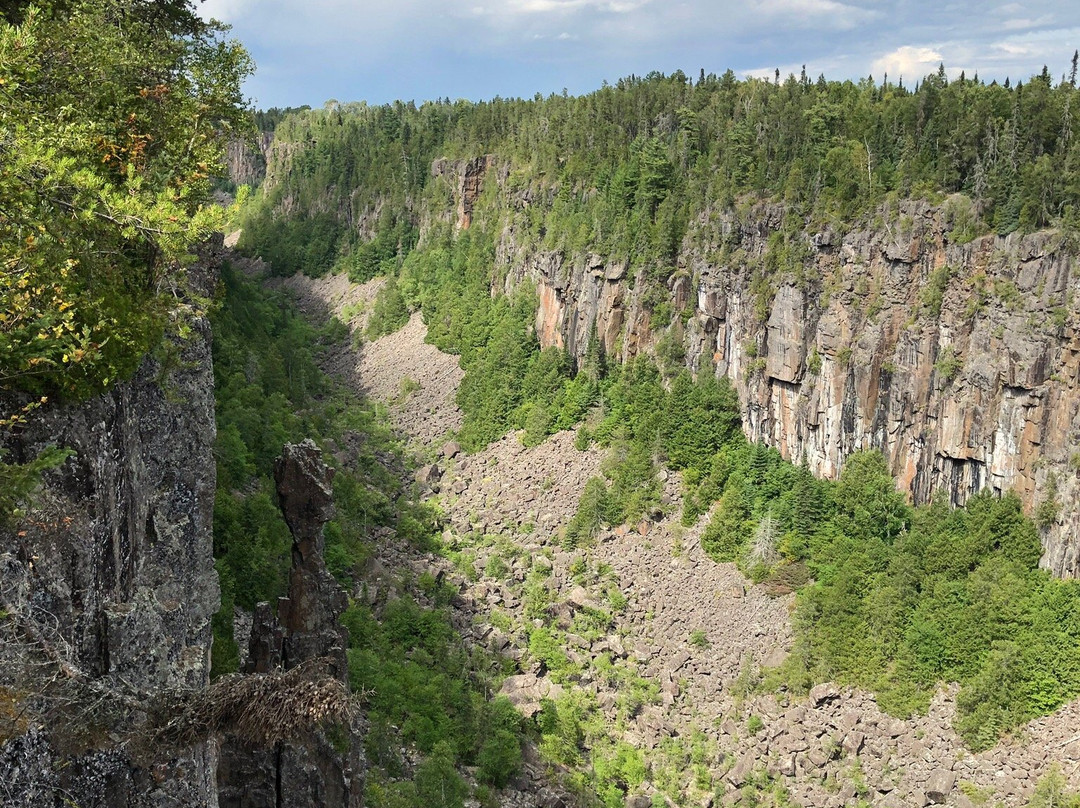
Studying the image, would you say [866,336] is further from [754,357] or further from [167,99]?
[167,99]

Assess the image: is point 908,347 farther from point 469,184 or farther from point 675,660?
point 469,184

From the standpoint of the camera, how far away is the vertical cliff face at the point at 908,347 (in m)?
49.7

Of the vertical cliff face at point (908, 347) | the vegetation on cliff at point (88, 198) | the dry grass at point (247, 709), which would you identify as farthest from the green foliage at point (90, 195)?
the vertical cliff face at point (908, 347)

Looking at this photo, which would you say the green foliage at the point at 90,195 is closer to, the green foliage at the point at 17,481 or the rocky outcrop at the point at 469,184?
the green foliage at the point at 17,481

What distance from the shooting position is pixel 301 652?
24234 millimetres

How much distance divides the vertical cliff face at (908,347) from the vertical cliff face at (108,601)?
48.7 meters

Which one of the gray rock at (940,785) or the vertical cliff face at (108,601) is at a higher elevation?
the vertical cliff face at (108,601)

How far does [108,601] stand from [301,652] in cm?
1444

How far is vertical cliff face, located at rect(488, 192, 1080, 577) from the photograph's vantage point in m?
49.7

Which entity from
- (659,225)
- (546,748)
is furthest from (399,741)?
(659,225)

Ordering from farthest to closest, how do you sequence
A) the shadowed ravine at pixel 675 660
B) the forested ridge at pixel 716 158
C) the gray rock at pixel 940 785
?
1. the forested ridge at pixel 716 158
2. the shadowed ravine at pixel 675 660
3. the gray rock at pixel 940 785

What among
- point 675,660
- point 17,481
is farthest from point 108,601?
point 675,660

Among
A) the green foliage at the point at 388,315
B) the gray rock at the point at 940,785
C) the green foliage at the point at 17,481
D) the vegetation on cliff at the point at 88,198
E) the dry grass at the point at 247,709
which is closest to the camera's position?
the green foliage at the point at 17,481

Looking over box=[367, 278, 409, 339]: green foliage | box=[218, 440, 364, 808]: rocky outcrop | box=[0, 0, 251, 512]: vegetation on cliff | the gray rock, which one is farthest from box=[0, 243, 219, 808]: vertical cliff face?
box=[367, 278, 409, 339]: green foliage
